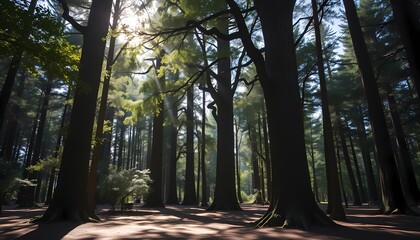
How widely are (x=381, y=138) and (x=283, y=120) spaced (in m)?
7.02

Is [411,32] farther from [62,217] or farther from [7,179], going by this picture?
[7,179]

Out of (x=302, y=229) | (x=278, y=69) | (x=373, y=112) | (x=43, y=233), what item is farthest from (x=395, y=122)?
(x=43, y=233)

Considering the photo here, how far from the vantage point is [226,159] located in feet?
47.6

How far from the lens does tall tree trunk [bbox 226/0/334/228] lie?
615 cm

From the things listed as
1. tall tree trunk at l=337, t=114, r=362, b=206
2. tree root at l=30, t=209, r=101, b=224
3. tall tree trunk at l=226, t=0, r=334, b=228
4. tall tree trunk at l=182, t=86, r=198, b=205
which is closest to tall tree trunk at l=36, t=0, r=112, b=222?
tree root at l=30, t=209, r=101, b=224

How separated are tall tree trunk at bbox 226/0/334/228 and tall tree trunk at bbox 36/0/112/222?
4.67m

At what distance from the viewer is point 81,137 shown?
8.14 m

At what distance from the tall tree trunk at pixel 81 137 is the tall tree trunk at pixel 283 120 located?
4.67 metres

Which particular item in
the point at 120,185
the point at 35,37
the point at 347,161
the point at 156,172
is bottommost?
the point at 120,185

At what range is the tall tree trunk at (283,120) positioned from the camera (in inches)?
242

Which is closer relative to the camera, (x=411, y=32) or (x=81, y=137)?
(x=411, y=32)

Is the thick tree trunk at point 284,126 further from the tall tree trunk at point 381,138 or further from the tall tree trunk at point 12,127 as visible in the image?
the tall tree trunk at point 12,127

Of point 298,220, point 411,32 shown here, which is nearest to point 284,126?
point 298,220

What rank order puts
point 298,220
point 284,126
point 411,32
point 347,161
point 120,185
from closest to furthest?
point 411,32, point 298,220, point 284,126, point 120,185, point 347,161
